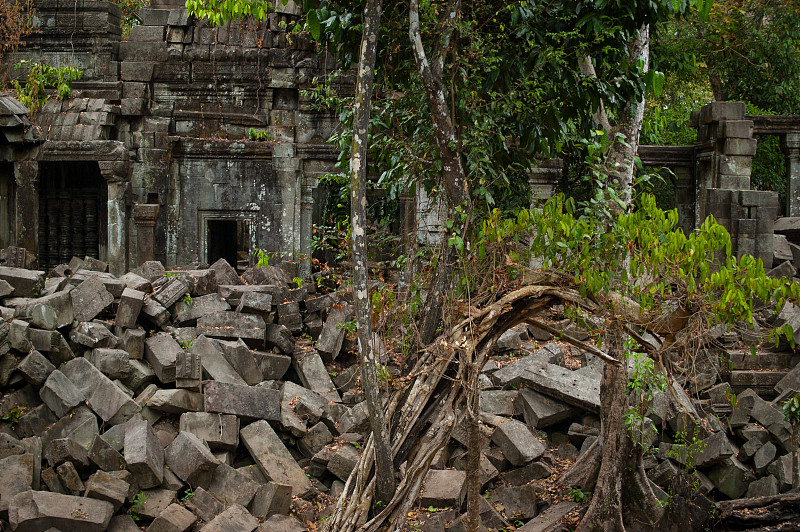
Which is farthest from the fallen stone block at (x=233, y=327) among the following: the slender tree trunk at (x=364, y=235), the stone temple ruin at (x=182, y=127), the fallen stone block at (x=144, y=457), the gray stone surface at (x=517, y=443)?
the stone temple ruin at (x=182, y=127)

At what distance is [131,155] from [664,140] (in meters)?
10.5

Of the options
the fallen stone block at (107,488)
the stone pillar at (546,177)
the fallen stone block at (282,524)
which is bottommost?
the fallen stone block at (282,524)

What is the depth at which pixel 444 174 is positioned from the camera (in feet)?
16.9

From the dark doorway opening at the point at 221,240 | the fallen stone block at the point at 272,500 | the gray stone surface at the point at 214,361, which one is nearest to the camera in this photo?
the fallen stone block at the point at 272,500

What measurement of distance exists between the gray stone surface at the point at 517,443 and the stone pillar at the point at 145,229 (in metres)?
7.74

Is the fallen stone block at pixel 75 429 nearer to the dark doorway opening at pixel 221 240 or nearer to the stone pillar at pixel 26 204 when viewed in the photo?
the stone pillar at pixel 26 204

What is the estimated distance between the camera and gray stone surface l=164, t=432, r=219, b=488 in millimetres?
6242

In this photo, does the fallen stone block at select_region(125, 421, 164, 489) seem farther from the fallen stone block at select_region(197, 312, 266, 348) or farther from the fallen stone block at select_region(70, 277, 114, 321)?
the fallen stone block at select_region(197, 312, 266, 348)

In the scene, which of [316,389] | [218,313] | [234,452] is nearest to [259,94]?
[218,313]

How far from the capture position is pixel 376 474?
15.2 ft

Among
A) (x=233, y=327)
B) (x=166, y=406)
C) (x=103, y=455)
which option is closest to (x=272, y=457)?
(x=166, y=406)

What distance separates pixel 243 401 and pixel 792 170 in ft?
36.7

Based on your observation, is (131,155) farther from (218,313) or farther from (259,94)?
(218,313)

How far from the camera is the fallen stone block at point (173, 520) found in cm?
573
